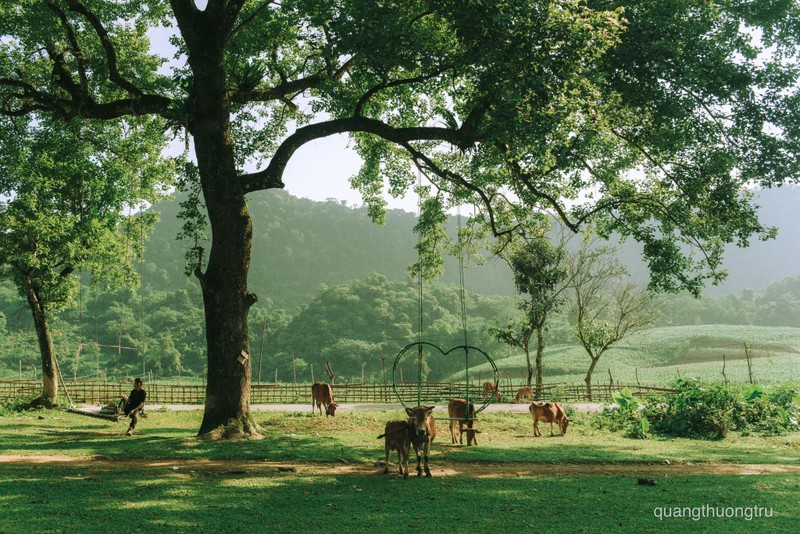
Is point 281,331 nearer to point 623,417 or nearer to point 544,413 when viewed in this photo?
point 623,417

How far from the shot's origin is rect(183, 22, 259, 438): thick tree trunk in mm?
12922

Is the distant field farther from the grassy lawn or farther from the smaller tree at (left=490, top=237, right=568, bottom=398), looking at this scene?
the grassy lawn

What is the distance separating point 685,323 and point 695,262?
8074cm

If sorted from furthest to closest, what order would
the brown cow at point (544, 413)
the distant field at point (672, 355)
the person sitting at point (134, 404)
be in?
the distant field at point (672, 355), the brown cow at point (544, 413), the person sitting at point (134, 404)

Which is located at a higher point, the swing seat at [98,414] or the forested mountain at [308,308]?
the forested mountain at [308,308]

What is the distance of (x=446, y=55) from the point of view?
14.0 metres

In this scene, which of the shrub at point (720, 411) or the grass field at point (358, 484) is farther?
the shrub at point (720, 411)

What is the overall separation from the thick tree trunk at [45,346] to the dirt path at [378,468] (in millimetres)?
10961

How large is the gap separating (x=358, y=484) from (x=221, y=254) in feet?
19.9

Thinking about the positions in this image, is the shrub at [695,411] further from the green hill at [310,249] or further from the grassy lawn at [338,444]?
the green hill at [310,249]

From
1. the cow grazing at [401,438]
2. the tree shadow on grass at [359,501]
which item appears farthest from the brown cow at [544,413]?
the cow grazing at [401,438]

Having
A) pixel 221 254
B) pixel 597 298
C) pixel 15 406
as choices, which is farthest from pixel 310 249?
pixel 221 254

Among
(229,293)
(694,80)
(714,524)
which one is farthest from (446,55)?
(714,524)

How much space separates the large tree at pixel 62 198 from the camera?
61.9 feet
